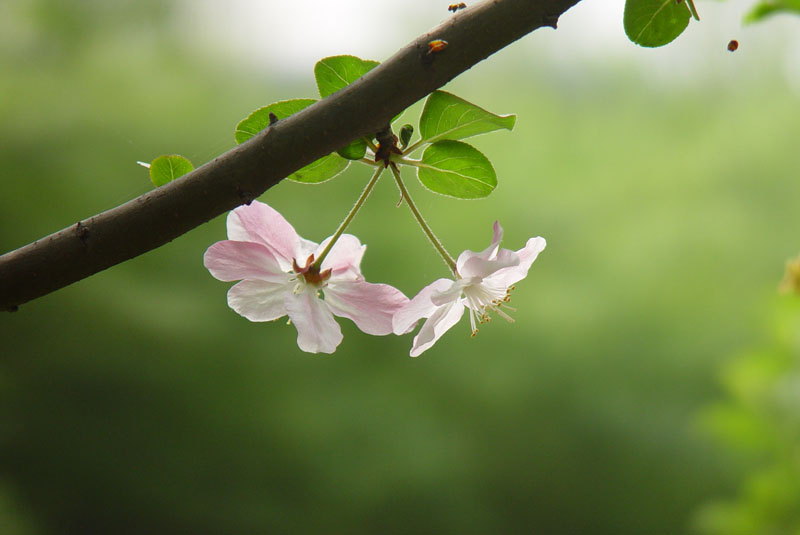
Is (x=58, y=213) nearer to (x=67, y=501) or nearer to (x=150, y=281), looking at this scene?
(x=150, y=281)

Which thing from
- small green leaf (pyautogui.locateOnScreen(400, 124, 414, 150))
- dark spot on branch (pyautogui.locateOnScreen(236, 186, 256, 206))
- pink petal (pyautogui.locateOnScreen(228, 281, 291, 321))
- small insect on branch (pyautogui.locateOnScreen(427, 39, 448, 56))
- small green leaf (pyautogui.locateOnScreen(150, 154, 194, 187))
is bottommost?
dark spot on branch (pyautogui.locateOnScreen(236, 186, 256, 206))

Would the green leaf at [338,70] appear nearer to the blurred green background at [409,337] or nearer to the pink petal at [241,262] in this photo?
the pink petal at [241,262]

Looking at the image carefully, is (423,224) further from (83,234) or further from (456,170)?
(83,234)

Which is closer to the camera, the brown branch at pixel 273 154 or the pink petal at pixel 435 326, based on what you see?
the brown branch at pixel 273 154

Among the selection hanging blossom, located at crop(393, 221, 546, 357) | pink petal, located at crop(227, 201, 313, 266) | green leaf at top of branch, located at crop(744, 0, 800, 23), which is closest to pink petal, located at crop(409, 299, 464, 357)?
hanging blossom, located at crop(393, 221, 546, 357)

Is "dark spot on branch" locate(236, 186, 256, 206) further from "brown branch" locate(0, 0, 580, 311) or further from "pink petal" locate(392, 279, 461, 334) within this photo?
"pink petal" locate(392, 279, 461, 334)

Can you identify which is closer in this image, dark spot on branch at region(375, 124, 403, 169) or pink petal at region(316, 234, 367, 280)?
dark spot on branch at region(375, 124, 403, 169)

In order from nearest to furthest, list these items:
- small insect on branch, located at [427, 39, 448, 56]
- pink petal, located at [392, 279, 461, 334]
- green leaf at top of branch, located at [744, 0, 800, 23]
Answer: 1. small insect on branch, located at [427, 39, 448, 56]
2. pink petal, located at [392, 279, 461, 334]
3. green leaf at top of branch, located at [744, 0, 800, 23]

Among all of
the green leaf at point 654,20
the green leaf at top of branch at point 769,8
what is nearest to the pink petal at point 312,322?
the green leaf at point 654,20
